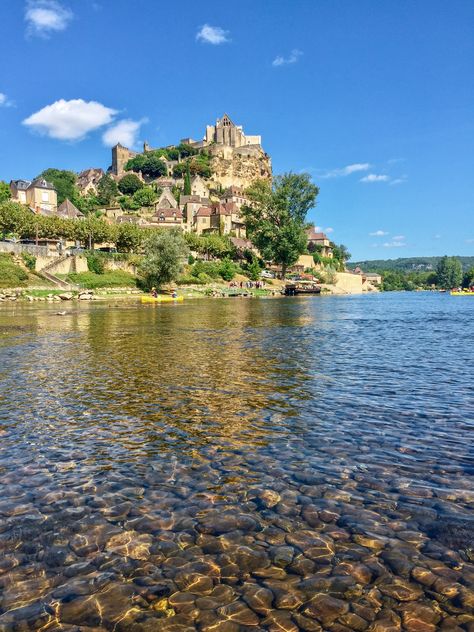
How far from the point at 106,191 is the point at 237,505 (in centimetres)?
17301

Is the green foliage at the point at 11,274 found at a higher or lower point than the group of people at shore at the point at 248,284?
higher

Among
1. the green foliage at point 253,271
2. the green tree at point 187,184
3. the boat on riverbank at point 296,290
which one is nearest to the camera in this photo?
the boat on riverbank at point 296,290

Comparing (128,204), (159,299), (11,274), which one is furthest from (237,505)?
(128,204)

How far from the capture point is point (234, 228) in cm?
14675

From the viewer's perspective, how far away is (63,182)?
15912cm

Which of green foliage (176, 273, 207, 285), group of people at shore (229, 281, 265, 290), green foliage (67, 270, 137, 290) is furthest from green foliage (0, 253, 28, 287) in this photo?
group of people at shore (229, 281, 265, 290)

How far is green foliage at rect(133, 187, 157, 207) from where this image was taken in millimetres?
158000

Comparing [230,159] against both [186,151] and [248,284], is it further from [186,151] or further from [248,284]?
[248,284]

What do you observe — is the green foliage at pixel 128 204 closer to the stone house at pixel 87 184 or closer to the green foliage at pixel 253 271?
the stone house at pixel 87 184

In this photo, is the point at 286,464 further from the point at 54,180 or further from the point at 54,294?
the point at 54,180

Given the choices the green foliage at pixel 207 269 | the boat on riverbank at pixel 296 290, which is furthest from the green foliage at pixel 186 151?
the green foliage at pixel 207 269

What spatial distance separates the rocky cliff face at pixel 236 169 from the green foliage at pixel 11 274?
119m

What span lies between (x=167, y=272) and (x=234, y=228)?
7304 centimetres

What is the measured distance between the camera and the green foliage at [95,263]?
84.6 meters
